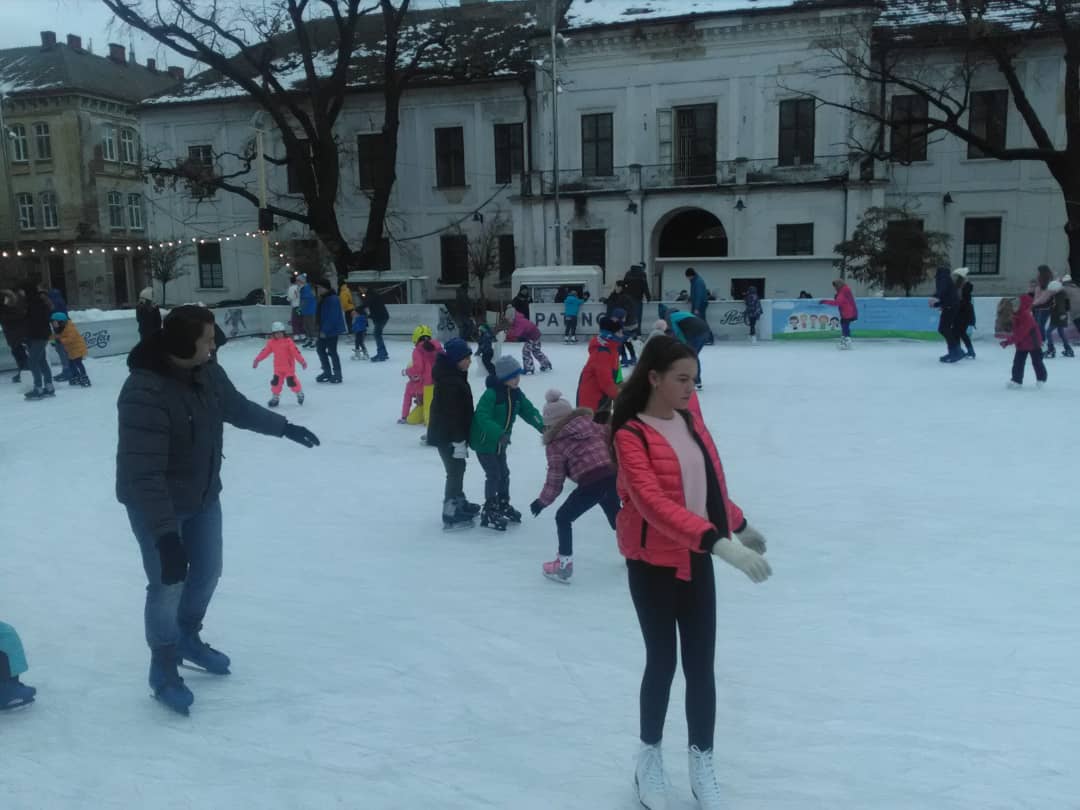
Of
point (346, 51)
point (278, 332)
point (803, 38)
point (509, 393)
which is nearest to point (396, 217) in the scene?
point (346, 51)

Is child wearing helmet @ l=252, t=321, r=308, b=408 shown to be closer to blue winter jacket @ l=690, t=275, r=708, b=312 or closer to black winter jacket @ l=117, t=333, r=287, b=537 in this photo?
black winter jacket @ l=117, t=333, r=287, b=537

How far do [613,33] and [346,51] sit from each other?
8.53m

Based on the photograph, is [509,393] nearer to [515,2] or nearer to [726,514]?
[726,514]

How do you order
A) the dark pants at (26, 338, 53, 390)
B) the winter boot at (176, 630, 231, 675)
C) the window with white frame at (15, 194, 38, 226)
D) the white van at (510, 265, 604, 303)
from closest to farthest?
1. the winter boot at (176, 630, 231, 675)
2. the dark pants at (26, 338, 53, 390)
3. the white van at (510, 265, 604, 303)
4. the window with white frame at (15, 194, 38, 226)

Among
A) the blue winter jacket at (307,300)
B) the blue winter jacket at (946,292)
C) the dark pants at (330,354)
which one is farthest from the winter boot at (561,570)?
the blue winter jacket at (307,300)

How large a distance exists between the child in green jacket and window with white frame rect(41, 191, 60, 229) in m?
42.3

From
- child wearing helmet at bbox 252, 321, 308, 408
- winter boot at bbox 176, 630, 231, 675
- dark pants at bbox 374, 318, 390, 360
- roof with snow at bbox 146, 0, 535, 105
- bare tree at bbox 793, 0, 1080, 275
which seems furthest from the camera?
roof with snow at bbox 146, 0, 535, 105

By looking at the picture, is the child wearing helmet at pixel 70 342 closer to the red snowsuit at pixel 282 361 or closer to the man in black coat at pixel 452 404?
the red snowsuit at pixel 282 361

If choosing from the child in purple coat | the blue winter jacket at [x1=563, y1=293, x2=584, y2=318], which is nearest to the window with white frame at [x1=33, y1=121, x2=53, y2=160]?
the blue winter jacket at [x1=563, y1=293, x2=584, y2=318]

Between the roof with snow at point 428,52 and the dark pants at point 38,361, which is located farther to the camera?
the roof with snow at point 428,52

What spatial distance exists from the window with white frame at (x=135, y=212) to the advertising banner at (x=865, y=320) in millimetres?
35980

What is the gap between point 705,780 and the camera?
294 centimetres

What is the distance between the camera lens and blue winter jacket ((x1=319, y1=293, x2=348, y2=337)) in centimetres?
1348

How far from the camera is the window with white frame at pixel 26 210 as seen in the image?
41.9 meters
